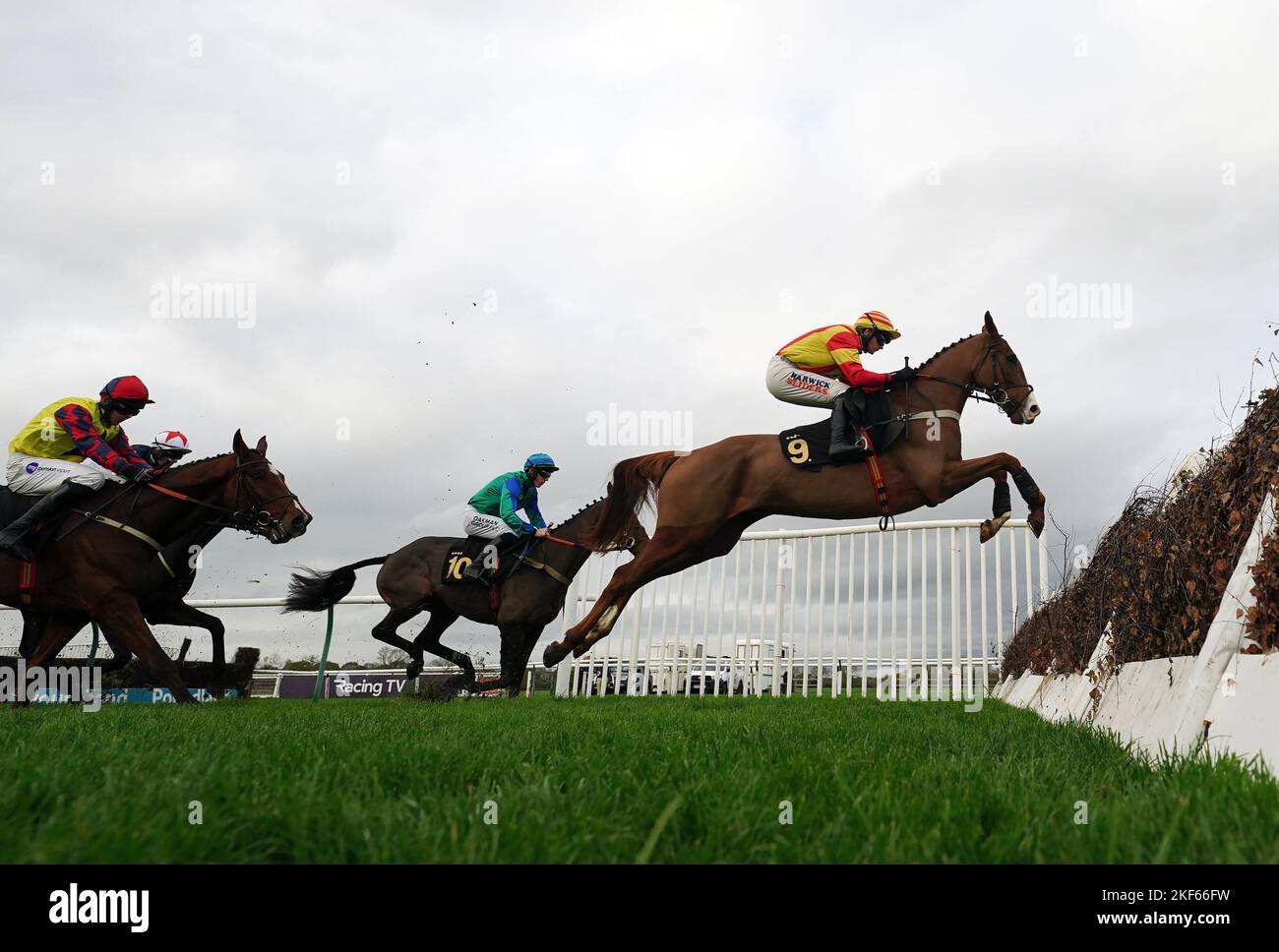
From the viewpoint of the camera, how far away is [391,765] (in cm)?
245

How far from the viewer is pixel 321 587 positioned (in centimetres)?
1021

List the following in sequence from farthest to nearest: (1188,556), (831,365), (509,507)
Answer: (509,507) → (831,365) → (1188,556)

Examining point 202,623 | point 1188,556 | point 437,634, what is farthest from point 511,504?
point 1188,556

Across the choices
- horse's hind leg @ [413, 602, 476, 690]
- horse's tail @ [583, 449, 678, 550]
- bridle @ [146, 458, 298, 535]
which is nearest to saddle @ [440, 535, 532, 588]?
horse's hind leg @ [413, 602, 476, 690]

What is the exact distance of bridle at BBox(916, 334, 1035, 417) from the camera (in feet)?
18.8

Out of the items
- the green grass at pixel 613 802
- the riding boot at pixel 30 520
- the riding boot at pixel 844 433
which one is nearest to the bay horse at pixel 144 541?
the riding boot at pixel 30 520

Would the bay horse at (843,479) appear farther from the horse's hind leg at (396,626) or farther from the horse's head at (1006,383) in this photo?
the horse's hind leg at (396,626)

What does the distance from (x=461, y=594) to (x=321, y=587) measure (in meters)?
1.86

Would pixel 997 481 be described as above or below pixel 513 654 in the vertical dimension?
above

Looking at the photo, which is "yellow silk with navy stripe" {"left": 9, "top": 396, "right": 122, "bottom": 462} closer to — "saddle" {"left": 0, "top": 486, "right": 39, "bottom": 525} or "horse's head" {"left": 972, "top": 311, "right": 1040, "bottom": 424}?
"saddle" {"left": 0, "top": 486, "right": 39, "bottom": 525}

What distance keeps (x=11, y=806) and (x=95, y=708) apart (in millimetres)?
4842

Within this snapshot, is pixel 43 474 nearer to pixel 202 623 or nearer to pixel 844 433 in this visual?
pixel 202 623

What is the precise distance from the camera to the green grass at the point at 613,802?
5.02 ft
